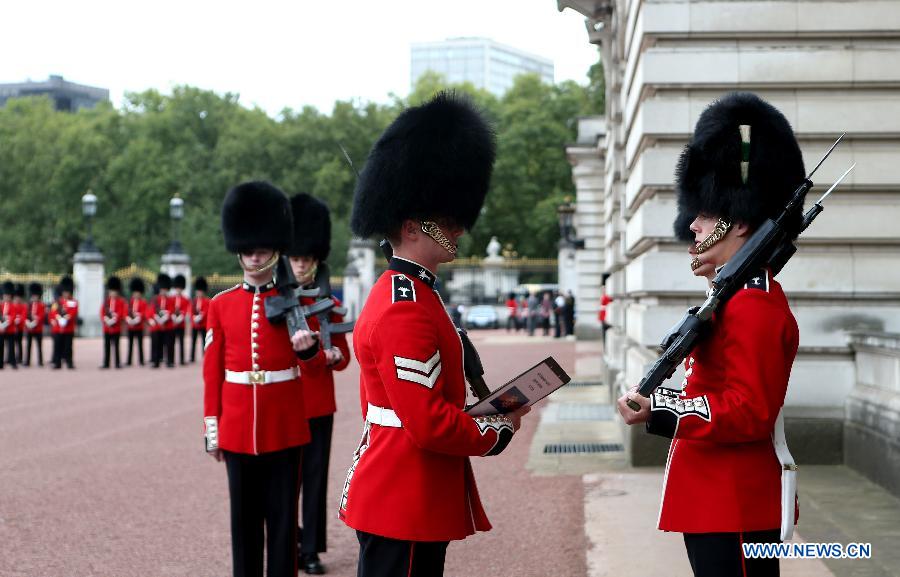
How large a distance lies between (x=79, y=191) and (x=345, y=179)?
41.7 feet

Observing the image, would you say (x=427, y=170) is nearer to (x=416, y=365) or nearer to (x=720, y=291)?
(x=416, y=365)

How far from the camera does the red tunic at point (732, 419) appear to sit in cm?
297

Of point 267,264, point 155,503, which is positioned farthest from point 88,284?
point 267,264

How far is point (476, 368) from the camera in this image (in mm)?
3273

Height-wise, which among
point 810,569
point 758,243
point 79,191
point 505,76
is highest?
point 505,76

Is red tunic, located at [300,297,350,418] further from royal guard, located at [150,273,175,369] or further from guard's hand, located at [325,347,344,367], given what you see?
royal guard, located at [150,273,175,369]

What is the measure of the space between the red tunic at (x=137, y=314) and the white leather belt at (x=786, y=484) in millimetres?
19376

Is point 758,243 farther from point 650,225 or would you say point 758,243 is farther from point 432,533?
point 650,225

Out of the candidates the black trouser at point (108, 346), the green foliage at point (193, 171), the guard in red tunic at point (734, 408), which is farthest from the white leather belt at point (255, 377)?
the green foliage at point (193, 171)

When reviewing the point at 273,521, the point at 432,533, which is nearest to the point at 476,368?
the point at 432,533

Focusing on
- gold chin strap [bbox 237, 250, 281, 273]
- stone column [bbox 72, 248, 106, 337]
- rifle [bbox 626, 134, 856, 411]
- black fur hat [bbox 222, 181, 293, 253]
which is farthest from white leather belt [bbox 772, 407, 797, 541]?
stone column [bbox 72, 248, 106, 337]

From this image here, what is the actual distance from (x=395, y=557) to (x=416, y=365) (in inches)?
21.7

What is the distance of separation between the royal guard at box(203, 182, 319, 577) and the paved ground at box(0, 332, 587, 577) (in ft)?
2.69

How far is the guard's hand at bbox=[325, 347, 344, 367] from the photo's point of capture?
568 cm
